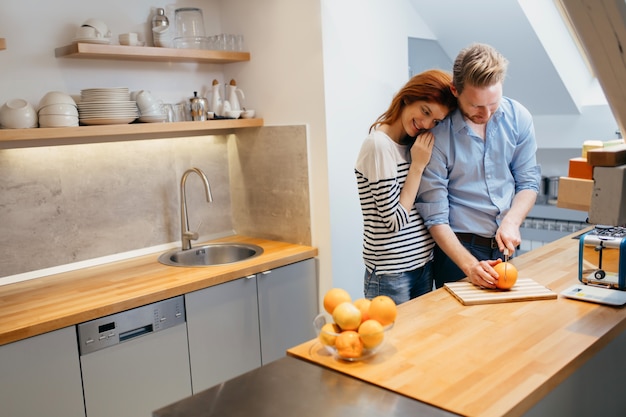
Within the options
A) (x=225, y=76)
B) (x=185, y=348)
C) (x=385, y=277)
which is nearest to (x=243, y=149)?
(x=225, y=76)

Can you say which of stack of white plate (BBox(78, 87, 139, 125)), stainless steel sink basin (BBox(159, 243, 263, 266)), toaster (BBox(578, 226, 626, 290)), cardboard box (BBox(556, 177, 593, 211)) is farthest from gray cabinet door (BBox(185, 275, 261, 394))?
cardboard box (BBox(556, 177, 593, 211))

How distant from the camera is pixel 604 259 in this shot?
2.02 metres

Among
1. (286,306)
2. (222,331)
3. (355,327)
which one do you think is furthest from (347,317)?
(286,306)

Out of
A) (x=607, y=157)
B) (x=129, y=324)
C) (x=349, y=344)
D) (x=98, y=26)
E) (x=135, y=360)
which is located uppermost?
(x=98, y=26)

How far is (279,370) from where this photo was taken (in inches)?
60.0

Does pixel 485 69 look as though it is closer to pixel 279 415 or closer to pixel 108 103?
pixel 279 415

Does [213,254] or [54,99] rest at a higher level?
[54,99]

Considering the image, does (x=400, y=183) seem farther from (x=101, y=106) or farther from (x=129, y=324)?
(x=101, y=106)

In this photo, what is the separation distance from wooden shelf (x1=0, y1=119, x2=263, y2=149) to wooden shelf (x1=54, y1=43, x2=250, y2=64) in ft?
1.08

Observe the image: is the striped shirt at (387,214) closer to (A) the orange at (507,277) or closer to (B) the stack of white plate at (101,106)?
(A) the orange at (507,277)

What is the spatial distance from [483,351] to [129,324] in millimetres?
1496

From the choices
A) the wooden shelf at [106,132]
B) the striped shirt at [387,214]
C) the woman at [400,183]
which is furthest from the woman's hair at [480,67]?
the wooden shelf at [106,132]

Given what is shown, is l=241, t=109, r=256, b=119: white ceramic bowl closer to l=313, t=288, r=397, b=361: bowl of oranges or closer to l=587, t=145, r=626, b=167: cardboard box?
l=313, t=288, r=397, b=361: bowl of oranges

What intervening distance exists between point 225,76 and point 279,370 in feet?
7.68
